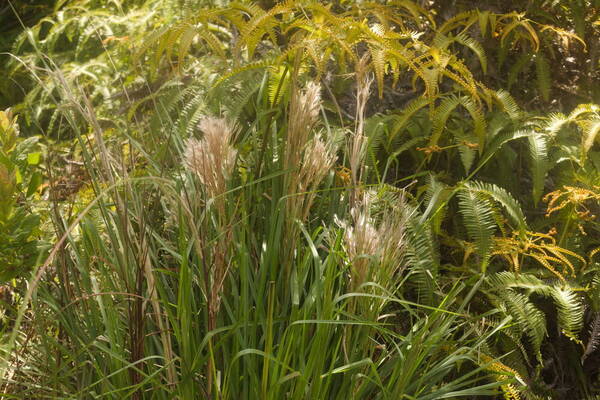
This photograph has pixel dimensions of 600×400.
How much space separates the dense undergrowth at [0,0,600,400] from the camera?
1.29 meters

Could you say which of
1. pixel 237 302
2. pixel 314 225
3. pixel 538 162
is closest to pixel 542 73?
pixel 538 162

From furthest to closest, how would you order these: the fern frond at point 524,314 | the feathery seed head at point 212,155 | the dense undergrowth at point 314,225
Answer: the fern frond at point 524,314 < the dense undergrowth at point 314,225 < the feathery seed head at point 212,155

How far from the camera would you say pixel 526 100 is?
264 centimetres

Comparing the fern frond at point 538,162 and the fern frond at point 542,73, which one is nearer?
the fern frond at point 538,162

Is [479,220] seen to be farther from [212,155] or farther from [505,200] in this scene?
[212,155]

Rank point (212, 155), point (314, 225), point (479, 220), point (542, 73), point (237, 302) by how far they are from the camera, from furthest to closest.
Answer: point (542, 73) < point (479, 220) < point (314, 225) < point (237, 302) < point (212, 155)

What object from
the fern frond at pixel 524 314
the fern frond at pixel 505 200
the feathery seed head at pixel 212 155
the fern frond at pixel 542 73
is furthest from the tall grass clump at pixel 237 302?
the fern frond at pixel 542 73

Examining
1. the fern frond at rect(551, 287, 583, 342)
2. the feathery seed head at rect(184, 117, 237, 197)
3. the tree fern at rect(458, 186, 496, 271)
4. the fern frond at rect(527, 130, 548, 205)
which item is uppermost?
the feathery seed head at rect(184, 117, 237, 197)

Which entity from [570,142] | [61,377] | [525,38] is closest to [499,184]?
[570,142]

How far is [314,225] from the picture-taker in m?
1.74

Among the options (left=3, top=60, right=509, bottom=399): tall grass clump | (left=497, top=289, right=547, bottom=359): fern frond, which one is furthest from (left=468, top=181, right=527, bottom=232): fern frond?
(left=3, top=60, right=509, bottom=399): tall grass clump

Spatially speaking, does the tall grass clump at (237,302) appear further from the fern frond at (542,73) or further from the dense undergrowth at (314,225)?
the fern frond at (542,73)

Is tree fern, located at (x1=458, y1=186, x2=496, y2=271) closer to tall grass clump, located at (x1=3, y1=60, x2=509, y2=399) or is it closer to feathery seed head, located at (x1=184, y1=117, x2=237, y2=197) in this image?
tall grass clump, located at (x1=3, y1=60, x2=509, y2=399)

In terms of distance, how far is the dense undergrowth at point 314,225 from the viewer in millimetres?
1289
